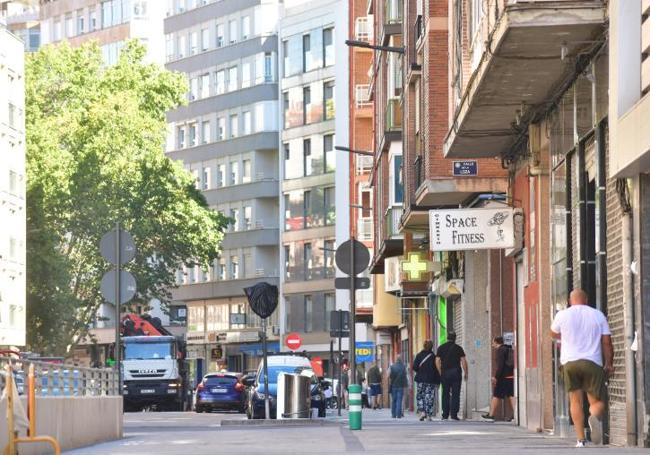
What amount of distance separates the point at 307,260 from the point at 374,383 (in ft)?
130

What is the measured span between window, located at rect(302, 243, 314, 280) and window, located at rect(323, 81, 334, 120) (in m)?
7.17

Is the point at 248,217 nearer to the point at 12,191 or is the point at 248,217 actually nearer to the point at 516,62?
the point at 12,191

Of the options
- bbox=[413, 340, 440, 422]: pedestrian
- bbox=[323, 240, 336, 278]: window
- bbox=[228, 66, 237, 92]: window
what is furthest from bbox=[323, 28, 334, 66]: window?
bbox=[413, 340, 440, 422]: pedestrian

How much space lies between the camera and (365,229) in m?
92.6

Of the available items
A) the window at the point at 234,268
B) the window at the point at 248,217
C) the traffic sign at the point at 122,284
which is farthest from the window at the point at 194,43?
the traffic sign at the point at 122,284

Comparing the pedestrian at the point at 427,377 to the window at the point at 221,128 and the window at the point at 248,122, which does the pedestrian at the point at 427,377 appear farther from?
the window at the point at 221,128

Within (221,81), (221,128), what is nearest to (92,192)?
(221,128)

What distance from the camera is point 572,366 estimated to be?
22000 millimetres

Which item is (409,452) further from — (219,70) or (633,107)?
(219,70)

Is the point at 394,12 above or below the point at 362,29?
below

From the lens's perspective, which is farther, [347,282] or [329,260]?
[329,260]

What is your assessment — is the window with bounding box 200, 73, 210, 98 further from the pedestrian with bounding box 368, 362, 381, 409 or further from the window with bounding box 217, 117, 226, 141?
the pedestrian with bounding box 368, 362, 381, 409

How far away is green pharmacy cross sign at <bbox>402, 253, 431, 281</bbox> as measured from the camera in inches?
1961

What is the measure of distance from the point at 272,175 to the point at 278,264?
4815 millimetres
